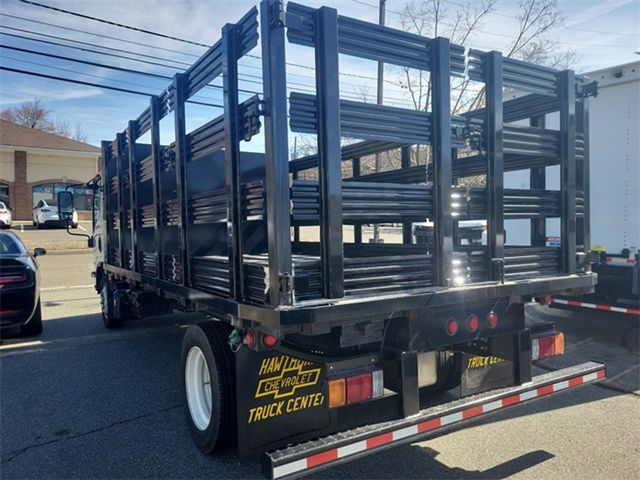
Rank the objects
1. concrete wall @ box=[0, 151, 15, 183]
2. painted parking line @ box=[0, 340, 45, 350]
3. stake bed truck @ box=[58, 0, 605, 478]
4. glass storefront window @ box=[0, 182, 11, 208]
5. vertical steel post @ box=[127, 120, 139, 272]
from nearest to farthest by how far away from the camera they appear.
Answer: stake bed truck @ box=[58, 0, 605, 478]
vertical steel post @ box=[127, 120, 139, 272]
painted parking line @ box=[0, 340, 45, 350]
concrete wall @ box=[0, 151, 15, 183]
glass storefront window @ box=[0, 182, 11, 208]

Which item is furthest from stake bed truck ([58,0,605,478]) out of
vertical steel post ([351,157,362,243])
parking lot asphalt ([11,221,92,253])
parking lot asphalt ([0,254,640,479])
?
parking lot asphalt ([11,221,92,253])

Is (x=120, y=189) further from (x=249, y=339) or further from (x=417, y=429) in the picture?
(x=417, y=429)

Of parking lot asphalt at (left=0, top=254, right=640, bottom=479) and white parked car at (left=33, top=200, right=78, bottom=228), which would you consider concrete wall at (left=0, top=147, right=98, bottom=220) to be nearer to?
white parked car at (left=33, top=200, right=78, bottom=228)

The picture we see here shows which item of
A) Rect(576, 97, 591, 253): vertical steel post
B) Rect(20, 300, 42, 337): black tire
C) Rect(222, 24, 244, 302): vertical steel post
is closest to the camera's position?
Rect(222, 24, 244, 302): vertical steel post

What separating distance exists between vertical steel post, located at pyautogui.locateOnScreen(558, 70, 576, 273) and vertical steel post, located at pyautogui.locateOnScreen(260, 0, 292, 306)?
2162 mm

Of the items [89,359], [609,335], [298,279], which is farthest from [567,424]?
[89,359]

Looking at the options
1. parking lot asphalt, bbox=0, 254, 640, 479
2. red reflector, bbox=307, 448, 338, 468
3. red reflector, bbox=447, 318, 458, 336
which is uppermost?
red reflector, bbox=447, 318, 458, 336

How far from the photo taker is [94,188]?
25.8ft

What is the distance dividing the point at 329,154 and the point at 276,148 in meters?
0.30

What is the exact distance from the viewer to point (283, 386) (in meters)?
2.88

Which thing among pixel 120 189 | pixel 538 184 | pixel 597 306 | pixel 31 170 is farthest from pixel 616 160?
pixel 31 170

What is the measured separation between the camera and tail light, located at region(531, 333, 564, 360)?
344cm

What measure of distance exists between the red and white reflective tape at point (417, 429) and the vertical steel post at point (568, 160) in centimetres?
82

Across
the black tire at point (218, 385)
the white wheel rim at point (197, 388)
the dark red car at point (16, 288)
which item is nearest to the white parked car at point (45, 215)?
the dark red car at point (16, 288)
